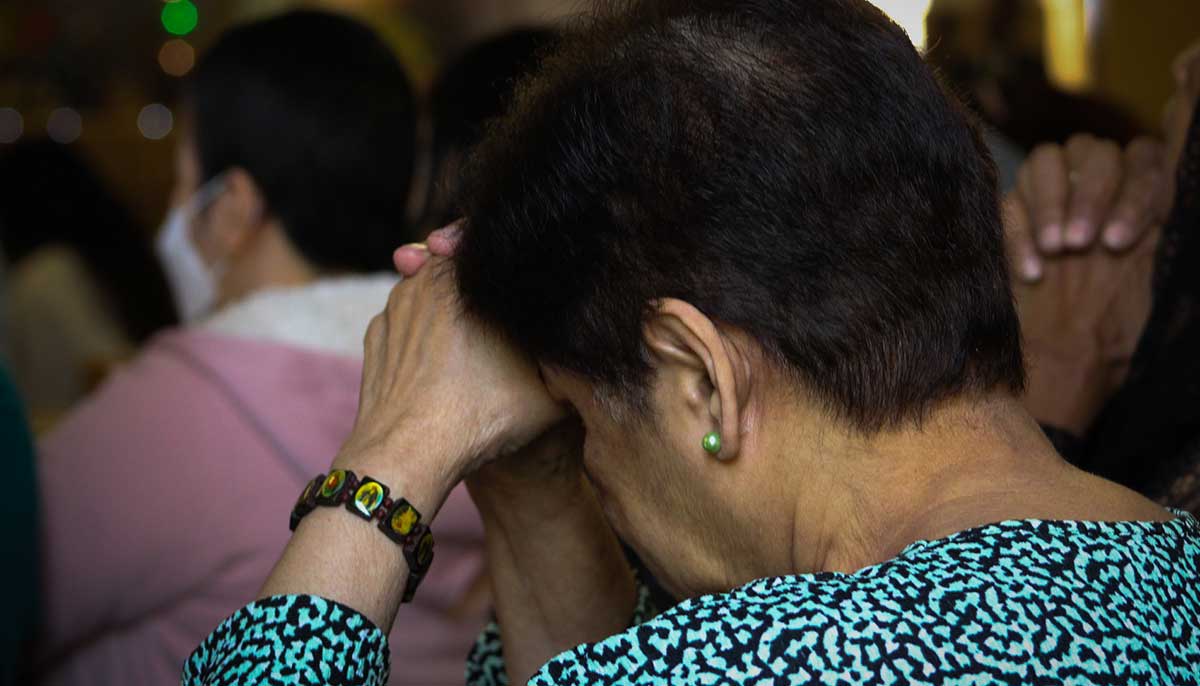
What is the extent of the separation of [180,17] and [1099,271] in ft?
17.0

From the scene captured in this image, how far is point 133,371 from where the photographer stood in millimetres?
1957

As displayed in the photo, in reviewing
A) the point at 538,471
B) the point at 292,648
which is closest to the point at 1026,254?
the point at 538,471

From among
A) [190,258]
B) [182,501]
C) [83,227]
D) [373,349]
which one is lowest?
[83,227]

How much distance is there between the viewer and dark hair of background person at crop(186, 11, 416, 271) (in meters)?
2.16

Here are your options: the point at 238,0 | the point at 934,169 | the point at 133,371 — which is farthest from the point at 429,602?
the point at 238,0

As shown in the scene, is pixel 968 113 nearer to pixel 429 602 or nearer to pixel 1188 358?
pixel 1188 358

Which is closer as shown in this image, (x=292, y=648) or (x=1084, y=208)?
(x=292, y=648)

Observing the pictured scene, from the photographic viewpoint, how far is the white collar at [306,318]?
1.96m

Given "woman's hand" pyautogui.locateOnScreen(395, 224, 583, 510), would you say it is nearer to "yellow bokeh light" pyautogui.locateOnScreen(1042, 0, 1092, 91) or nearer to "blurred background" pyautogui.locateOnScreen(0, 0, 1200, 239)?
"yellow bokeh light" pyautogui.locateOnScreen(1042, 0, 1092, 91)

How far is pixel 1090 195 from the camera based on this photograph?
1.59m

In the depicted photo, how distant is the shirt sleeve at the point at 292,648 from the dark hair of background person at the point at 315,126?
123cm

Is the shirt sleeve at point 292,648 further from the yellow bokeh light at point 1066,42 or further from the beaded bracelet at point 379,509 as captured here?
the yellow bokeh light at point 1066,42

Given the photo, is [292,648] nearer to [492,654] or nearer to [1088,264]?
[492,654]

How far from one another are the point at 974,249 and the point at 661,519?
13.2 inches
